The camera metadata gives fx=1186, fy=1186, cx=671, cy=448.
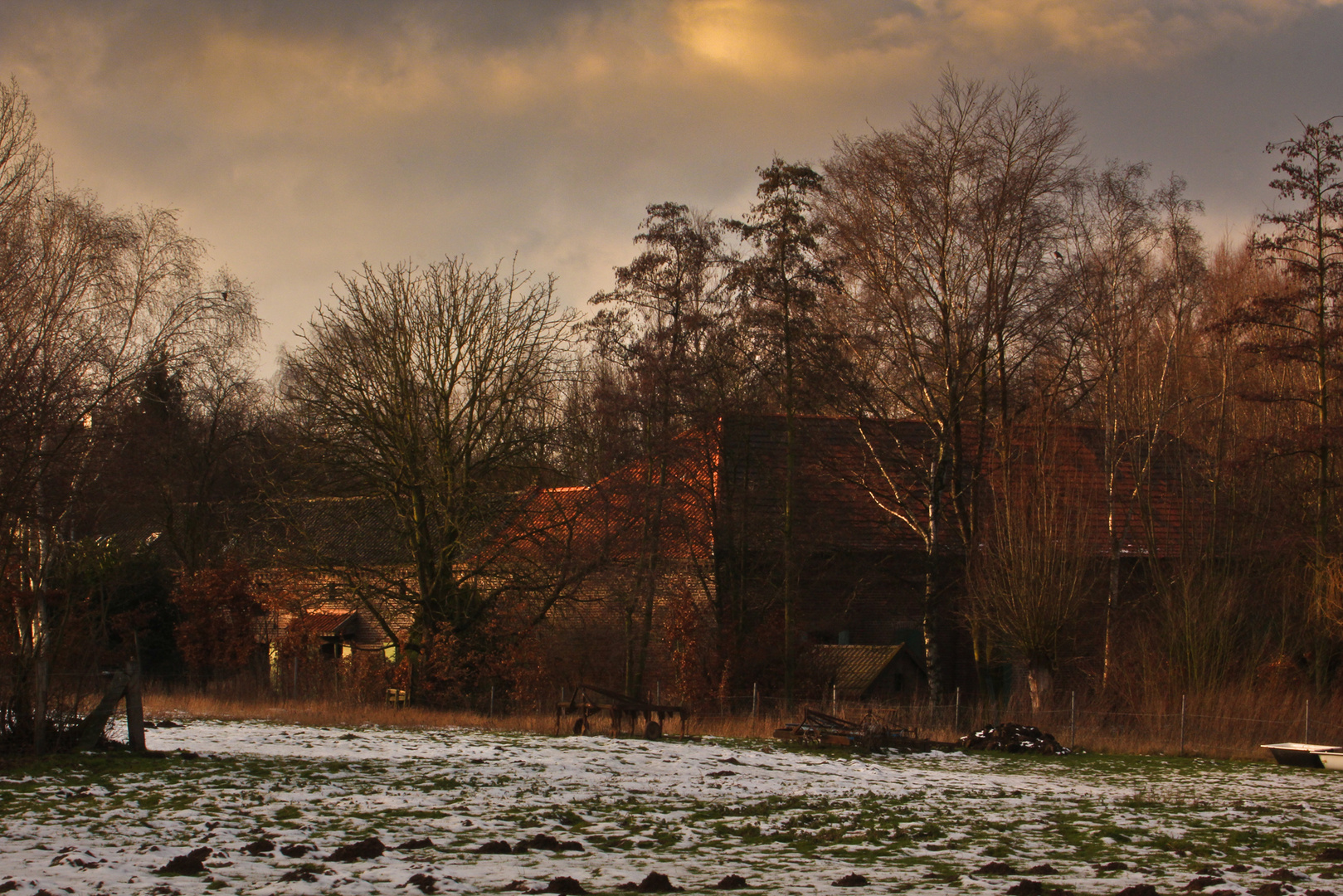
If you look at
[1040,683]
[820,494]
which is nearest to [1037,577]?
[1040,683]

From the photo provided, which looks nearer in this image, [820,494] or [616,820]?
[616,820]

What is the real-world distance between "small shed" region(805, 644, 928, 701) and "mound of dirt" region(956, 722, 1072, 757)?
6088 millimetres

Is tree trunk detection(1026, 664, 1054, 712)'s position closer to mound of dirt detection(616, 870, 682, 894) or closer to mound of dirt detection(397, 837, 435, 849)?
mound of dirt detection(397, 837, 435, 849)

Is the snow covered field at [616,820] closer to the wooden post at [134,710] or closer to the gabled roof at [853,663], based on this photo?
the wooden post at [134,710]

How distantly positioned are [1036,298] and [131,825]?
21555 mm

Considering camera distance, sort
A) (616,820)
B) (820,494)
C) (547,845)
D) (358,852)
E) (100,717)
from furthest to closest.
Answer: (820,494) < (100,717) < (616,820) < (547,845) < (358,852)

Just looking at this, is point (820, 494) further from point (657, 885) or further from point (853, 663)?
point (657, 885)

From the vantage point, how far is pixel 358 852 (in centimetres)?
760

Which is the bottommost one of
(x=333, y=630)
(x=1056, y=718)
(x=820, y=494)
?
(x=1056, y=718)

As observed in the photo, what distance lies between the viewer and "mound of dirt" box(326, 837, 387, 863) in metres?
7.48

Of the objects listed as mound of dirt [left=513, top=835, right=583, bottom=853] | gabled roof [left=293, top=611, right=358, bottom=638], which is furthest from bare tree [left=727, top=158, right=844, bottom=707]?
mound of dirt [left=513, top=835, right=583, bottom=853]

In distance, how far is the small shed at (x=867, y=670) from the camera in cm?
2622

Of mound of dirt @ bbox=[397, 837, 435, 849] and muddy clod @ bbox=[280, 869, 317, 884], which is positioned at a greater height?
muddy clod @ bbox=[280, 869, 317, 884]

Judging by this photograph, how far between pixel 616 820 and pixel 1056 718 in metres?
14.9
